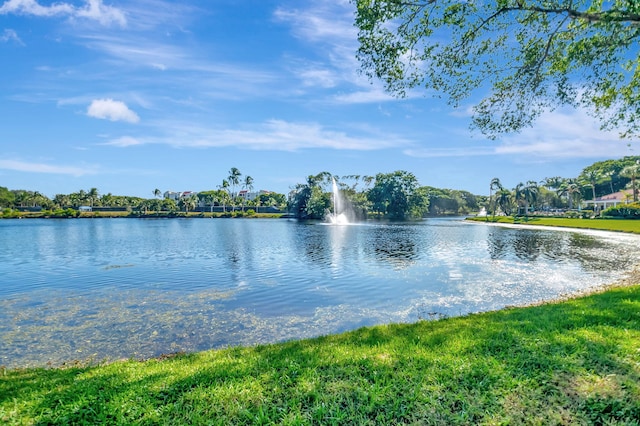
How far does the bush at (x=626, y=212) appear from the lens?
62.5 metres

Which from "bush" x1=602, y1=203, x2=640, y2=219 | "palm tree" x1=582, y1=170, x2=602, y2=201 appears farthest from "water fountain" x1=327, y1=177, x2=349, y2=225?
"palm tree" x1=582, y1=170, x2=602, y2=201

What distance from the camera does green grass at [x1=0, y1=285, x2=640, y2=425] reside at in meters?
4.00

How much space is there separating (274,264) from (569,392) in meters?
19.2

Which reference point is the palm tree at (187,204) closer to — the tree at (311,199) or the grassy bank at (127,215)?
the grassy bank at (127,215)

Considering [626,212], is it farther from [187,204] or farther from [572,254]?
[187,204]

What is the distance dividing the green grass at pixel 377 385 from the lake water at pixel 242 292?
356 centimetres

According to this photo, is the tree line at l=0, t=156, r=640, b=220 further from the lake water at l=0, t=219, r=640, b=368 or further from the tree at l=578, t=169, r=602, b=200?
the lake water at l=0, t=219, r=640, b=368

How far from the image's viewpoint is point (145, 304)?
44.5 ft

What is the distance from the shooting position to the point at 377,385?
4.57 meters

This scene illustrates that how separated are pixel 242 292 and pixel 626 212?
256 ft

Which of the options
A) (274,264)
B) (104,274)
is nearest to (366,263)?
(274,264)

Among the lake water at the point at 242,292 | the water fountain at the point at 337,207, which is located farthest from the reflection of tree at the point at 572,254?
the water fountain at the point at 337,207

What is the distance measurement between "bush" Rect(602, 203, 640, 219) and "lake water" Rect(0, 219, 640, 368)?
159 ft

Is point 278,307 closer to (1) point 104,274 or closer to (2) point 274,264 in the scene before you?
(2) point 274,264
